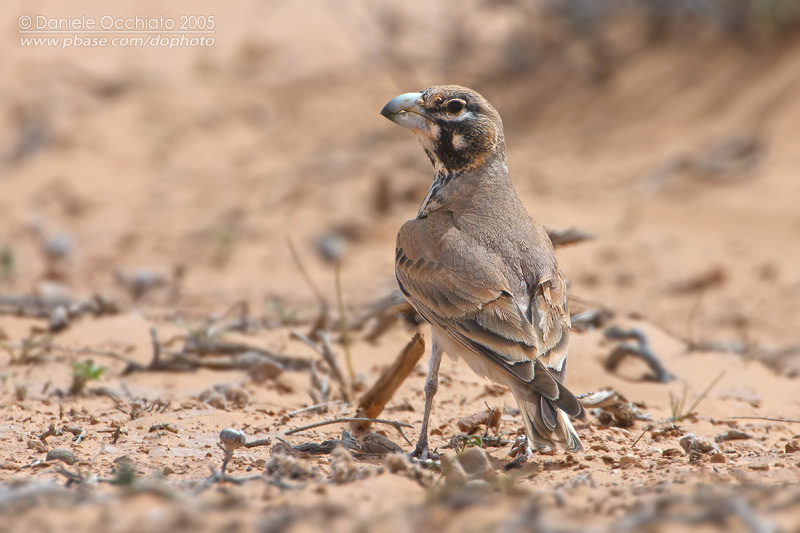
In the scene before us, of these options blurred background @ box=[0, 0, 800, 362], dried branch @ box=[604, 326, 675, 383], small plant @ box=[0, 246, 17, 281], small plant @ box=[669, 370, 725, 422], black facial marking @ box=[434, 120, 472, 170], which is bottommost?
small plant @ box=[669, 370, 725, 422]

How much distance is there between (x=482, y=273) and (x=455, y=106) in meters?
1.04

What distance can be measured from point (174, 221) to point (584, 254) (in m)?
4.54

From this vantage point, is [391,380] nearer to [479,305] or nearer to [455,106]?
[479,305]

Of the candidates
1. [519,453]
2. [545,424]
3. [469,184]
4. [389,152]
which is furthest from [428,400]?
[389,152]

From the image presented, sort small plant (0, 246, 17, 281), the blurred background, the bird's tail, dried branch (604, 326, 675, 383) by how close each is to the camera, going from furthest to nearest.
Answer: the blurred background
small plant (0, 246, 17, 281)
dried branch (604, 326, 675, 383)
the bird's tail

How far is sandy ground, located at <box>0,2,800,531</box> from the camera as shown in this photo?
Answer: 10.4ft

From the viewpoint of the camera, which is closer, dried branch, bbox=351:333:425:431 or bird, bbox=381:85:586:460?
bird, bbox=381:85:586:460

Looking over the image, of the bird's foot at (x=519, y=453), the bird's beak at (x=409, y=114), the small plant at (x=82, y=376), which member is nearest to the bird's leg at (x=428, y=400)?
the bird's foot at (x=519, y=453)

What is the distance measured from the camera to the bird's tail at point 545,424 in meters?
3.80

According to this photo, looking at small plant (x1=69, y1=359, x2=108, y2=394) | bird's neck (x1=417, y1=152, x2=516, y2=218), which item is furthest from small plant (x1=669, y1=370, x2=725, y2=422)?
small plant (x1=69, y1=359, x2=108, y2=394)

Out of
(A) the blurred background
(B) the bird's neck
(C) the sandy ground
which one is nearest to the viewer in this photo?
(C) the sandy ground

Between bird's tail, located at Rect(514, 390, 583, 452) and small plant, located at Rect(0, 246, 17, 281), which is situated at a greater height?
small plant, located at Rect(0, 246, 17, 281)

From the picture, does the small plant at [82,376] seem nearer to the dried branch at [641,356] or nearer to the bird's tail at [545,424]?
the bird's tail at [545,424]

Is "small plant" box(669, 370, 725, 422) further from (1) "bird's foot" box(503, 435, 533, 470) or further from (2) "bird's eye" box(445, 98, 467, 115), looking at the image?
(2) "bird's eye" box(445, 98, 467, 115)
